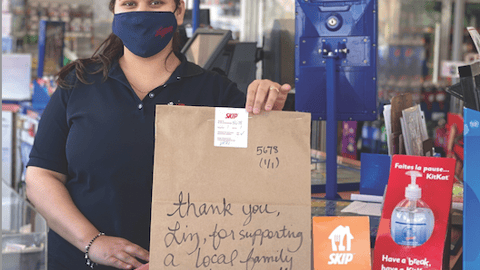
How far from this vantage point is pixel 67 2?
901cm

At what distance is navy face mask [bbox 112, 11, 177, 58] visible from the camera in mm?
1677

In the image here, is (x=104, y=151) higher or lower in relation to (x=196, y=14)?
lower

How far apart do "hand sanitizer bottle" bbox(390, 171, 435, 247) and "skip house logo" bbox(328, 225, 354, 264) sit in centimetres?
15

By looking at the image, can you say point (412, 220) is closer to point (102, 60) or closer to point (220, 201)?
point (220, 201)

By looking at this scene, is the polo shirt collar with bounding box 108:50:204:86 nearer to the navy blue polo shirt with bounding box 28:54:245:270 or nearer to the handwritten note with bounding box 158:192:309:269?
the navy blue polo shirt with bounding box 28:54:245:270

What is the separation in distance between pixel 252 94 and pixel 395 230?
0.46 metres

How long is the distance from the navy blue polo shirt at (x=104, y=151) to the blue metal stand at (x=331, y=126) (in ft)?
3.02

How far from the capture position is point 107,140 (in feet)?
5.27

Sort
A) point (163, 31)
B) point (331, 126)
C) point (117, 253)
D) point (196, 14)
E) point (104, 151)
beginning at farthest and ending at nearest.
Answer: point (196, 14), point (331, 126), point (163, 31), point (104, 151), point (117, 253)

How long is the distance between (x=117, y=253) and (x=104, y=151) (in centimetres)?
32

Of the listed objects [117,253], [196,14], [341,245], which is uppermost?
[196,14]

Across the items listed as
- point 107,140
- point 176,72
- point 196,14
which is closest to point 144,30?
point 176,72

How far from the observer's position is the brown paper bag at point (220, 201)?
108 cm

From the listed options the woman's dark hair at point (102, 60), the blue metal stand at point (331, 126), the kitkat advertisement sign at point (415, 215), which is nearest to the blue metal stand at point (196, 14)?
the blue metal stand at point (331, 126)
